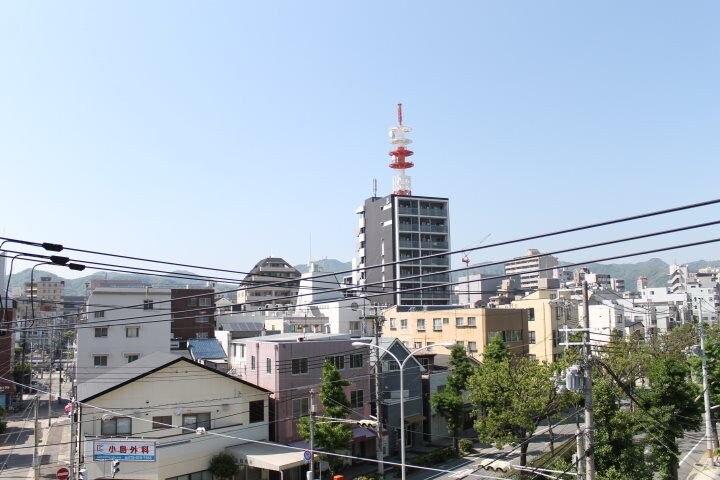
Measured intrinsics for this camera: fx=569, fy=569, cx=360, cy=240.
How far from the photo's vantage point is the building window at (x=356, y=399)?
37188 millimetres

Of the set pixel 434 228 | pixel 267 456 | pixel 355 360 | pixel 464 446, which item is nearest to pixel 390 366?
pixel 355 360

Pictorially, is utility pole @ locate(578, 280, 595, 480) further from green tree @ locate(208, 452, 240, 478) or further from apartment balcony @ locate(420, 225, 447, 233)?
apartment balcony @ locate(420, 225, 447, 233)

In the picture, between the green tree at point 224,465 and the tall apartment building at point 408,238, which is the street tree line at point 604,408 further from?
the tall apartment building at point 408,238

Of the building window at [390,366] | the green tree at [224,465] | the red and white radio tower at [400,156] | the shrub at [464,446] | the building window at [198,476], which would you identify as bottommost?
the shrub at [464,446]

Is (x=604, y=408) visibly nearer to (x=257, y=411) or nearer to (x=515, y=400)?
(x=515, y=400)

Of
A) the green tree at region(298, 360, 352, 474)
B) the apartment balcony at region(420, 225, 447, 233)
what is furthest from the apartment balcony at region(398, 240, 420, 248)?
the green tree at region(298, 360, 352, 474)

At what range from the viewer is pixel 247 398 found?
32.9 m

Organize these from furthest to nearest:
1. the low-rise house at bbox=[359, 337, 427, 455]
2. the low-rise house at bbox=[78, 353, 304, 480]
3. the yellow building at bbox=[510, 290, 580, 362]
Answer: the yellow building at bbox=[510, 290, 580, 362]
the low-rise house at bbox=[359, 337, 427, 455]
the low-rise house at bbox=[78, 353, 304, 480]

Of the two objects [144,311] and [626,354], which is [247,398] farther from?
→ [626,354]

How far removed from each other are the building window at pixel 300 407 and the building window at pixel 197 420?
17.8 ft

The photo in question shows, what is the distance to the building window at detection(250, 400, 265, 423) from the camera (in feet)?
109

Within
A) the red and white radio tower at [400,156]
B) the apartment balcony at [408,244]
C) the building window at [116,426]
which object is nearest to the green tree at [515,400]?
the building window at [116,426]

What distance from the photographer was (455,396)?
128 feet

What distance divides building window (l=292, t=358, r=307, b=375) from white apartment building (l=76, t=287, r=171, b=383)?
14695mm
